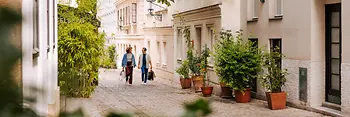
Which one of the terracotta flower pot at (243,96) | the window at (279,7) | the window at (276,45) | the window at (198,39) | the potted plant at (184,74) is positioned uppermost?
the window at (279,7)

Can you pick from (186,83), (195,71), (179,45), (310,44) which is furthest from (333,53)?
(179,45)

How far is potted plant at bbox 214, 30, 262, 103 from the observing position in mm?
16516

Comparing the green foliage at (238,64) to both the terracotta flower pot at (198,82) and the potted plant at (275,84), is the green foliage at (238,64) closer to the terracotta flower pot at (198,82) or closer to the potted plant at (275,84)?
the potted plant at (275,84)

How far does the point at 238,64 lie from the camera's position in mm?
16641

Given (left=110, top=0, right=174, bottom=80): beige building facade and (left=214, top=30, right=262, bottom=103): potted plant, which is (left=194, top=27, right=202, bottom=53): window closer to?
(left=110, top=0, right=174, bottom=80): beige building facade

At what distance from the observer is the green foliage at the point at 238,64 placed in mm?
16500

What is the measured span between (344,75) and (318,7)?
1985 millimetres

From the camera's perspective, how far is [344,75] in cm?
1310

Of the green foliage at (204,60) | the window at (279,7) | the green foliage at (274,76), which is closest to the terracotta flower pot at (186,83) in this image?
the green foliage at (204,60)

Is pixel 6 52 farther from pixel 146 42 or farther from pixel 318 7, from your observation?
pixel 146 42

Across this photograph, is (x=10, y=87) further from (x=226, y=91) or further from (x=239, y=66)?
(x=226, y=91)

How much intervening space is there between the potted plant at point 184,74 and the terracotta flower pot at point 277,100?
7217mm

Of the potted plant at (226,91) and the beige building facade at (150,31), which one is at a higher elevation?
the beige building facade at (150,31)

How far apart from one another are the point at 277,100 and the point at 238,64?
2.09 m
